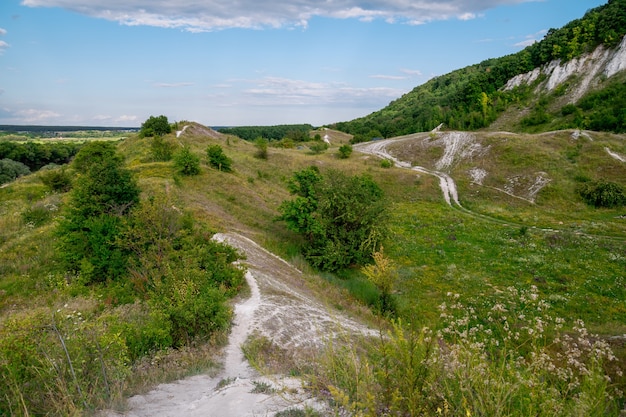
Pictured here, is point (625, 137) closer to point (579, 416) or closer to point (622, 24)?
point (622, 24)

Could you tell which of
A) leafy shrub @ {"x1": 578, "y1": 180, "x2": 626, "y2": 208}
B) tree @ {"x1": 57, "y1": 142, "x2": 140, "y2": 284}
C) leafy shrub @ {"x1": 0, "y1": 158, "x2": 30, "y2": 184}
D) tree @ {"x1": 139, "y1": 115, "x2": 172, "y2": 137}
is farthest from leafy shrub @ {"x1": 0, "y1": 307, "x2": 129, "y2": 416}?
leafy shrub @ {"x1": 0, "y1": 158, "x2": 30, "y2": 184}

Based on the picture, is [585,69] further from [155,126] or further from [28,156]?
[28,156]

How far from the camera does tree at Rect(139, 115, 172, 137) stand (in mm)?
58281

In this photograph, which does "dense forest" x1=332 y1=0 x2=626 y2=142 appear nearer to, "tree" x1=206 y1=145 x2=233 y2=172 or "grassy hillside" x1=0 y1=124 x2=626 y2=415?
"grassy hillside" x1=0 y1=124 x2=626 y2=415

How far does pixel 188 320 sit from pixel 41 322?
4.05 metres

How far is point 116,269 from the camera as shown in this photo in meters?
14.8

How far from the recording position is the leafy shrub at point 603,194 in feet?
122

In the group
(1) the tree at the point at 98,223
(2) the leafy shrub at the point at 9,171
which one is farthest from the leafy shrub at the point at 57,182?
(2) the leafy shrub at the point at 9,171

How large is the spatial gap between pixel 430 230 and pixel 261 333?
26.1 metres

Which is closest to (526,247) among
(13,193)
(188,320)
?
(188,320)

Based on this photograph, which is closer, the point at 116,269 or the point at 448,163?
the point at 116,269

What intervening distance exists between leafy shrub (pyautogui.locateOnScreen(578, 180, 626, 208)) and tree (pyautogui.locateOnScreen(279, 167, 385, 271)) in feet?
93.3

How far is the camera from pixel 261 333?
11203 millimetres

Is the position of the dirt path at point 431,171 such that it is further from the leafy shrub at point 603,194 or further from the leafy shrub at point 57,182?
the leafy shrub at point 57,182
